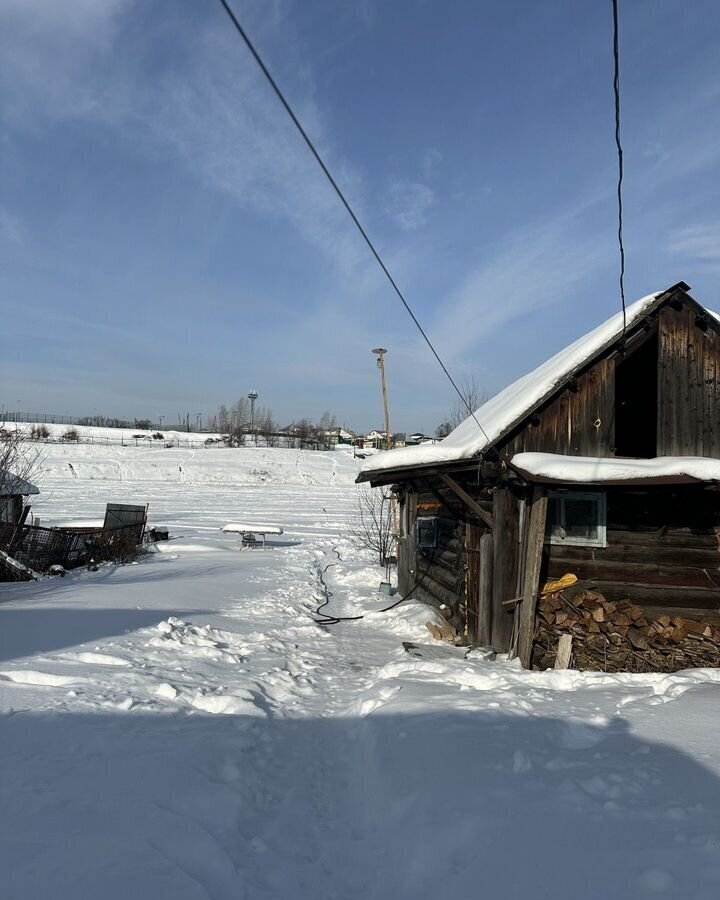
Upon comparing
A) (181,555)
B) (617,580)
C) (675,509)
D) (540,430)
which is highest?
(540,430)

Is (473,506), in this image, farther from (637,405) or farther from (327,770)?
(327,770)

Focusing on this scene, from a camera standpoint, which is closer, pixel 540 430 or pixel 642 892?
A: pixel 642 892

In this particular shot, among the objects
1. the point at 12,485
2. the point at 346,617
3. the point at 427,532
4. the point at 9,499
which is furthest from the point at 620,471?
the point at 9,499

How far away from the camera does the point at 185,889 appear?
3074 millimetres

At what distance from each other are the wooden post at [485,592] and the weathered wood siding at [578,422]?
1.52 metres

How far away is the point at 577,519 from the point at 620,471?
140cm

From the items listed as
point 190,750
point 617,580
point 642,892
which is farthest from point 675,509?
point 190,750

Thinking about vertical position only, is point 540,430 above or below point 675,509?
above

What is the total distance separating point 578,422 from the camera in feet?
28.9

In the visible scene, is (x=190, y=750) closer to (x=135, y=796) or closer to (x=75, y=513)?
(x=135, y=796)

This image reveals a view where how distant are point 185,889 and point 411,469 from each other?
703 centimetres

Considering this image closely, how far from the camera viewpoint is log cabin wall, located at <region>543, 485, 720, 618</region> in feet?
27.5

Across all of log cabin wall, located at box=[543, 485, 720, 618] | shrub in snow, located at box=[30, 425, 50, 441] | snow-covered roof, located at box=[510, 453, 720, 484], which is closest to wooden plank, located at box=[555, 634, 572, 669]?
log cabin wall, located at box=[543, 485, 720, 618]

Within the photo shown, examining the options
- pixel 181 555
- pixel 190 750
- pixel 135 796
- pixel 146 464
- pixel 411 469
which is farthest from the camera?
pixel 146 464
